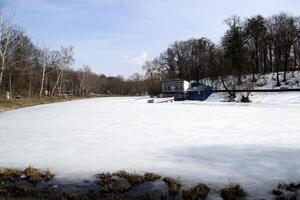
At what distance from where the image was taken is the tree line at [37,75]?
51938mm

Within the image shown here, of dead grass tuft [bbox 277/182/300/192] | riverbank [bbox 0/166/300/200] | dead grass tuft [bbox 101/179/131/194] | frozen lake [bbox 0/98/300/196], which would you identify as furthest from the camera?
frozen lake [bbox 0/98/300/196]

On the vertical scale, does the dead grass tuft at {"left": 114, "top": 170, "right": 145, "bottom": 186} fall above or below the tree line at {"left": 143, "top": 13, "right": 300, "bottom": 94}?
below

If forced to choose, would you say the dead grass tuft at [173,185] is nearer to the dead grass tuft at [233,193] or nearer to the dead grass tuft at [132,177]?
the dead grass tuft at [132,177]

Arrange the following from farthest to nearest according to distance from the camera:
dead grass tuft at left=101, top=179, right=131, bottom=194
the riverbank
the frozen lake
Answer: the frozen lake, dead grass tuft at left=101, top=179, right=131, bottom=194, the riverbank

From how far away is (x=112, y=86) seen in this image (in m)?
143

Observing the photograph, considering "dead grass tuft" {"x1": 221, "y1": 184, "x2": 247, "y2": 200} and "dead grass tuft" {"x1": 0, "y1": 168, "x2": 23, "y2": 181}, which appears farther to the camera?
"dead grass tuft" {"x1": 0, "y1": 168, "x2": 23, "y2": 181}

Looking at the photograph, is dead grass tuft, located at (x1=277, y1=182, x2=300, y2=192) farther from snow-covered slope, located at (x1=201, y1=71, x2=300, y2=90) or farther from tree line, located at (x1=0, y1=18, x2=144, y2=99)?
snow-covered slope, located at (x1=201, y1=71, x2=300, y2=90)

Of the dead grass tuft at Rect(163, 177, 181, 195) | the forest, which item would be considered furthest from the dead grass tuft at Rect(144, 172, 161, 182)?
the forest

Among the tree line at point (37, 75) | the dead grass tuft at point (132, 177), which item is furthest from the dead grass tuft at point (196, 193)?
the tree line at point (37, 75)

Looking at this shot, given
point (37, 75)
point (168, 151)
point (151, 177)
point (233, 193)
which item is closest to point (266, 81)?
point (37, 75)

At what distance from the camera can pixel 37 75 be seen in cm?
7981

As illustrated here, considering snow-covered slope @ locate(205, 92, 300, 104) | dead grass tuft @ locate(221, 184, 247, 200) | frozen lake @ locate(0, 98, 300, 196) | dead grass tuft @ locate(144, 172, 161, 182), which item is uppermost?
snow-covered slope @ locate(205, 92, 300, 104)

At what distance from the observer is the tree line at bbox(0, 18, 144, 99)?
170ft

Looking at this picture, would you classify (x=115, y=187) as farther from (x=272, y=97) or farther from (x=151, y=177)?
(x=272, y=97)
